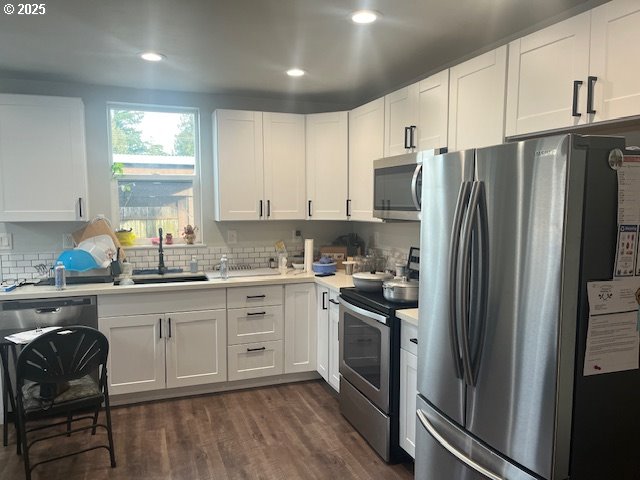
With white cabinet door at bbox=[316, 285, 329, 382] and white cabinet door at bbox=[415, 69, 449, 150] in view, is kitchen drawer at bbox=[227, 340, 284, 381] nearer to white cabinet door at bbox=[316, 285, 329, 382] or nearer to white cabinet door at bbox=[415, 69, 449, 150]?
white cabinet door at bbox=[316, 285, 329, 382]

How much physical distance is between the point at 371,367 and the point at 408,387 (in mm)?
338

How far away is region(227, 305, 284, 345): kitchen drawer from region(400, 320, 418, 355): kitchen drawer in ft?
4.69

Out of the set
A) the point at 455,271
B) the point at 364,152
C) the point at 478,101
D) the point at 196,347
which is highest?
the point at 478,101

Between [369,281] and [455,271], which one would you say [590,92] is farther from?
[369,281]

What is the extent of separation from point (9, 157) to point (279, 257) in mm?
2210

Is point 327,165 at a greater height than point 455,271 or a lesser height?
greater

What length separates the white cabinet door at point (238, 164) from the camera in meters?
3.86

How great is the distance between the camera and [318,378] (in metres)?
3.98

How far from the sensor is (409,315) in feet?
7.98

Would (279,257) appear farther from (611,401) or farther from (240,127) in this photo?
(611,401)

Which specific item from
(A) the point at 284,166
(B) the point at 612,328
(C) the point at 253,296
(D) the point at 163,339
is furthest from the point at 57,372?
(B) the point at 612,328

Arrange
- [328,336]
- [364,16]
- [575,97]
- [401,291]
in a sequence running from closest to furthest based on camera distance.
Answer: [575,97]
[364,16]
[401,291]
[328,336]

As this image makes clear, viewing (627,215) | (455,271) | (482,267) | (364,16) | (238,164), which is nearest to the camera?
(627,215)

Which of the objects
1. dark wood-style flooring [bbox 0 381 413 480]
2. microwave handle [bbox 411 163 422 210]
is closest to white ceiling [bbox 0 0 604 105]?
microwave handle [bbox 411 163 422 210]
